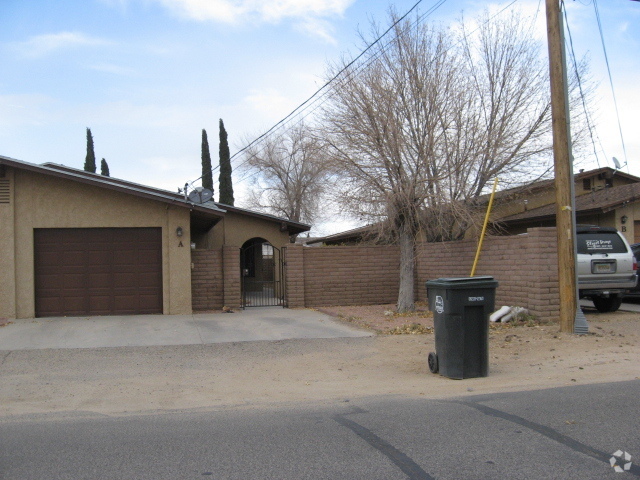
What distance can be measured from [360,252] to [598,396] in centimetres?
1177

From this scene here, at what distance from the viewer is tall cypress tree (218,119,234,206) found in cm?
3950

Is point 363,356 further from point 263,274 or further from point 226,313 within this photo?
point 263,274

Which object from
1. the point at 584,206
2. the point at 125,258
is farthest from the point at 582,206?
the point at 125,258

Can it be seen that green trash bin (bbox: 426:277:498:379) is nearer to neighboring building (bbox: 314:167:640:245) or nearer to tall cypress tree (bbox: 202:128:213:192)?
neighboring building (bbox: 314:167:640:245)

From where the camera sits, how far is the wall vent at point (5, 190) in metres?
14.9

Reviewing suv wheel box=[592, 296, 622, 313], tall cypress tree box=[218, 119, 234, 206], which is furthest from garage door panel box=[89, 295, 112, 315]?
tall cypress tree box=[218, 119, 234, 206]

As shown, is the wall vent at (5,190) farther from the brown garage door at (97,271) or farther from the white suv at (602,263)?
the white suv at (602,263)

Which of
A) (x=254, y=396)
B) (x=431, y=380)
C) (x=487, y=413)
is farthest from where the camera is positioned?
(x=431, y=380)

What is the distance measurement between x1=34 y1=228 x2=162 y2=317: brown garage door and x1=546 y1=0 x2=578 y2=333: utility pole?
9.77 m

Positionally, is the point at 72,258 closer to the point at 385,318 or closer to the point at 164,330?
the point at 164,330

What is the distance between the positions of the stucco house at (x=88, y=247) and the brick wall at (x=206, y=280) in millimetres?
919

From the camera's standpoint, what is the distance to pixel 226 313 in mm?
16250

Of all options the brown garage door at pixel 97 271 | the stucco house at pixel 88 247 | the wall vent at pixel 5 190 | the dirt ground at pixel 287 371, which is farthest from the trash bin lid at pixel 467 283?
the wall vent at pixel 5 190

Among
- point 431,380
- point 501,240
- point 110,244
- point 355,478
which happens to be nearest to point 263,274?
point 110,244
